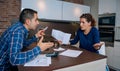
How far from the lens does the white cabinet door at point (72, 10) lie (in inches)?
145

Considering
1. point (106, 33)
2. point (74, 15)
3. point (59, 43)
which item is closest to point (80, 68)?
point (59, 43)

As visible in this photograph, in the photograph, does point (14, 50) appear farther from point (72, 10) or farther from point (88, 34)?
point (72, 10)

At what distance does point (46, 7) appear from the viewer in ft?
10.9

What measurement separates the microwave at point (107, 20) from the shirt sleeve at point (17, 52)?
10.5 feet

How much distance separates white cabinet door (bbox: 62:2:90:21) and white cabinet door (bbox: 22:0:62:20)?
18 cm

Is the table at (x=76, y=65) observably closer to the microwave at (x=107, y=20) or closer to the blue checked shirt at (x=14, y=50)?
the blue checked shirt at (x=14, y=50)

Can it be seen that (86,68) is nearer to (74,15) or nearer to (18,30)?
(18,30)

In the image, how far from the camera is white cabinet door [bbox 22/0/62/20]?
3074 mm

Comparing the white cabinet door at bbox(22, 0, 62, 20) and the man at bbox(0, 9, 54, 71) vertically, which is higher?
the white cabinet door at bbox(22, 0, 62, 20)

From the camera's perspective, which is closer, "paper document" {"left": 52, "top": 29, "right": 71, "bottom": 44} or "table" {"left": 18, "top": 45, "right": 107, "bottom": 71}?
"table" {"left": 18, "top": 45, "right": 107, "bottom": 71}

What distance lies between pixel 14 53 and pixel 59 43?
883mm

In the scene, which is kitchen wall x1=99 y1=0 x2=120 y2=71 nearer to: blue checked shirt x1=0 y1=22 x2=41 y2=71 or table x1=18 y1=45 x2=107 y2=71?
table x1=18 y1=45 x2=107 y2=71

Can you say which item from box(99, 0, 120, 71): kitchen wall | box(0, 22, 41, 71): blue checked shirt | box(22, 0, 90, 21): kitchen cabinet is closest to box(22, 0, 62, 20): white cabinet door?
box(22, 0, 90, 21): kitchen cabinet

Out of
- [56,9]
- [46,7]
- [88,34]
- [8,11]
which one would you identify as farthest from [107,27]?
[8,11]
